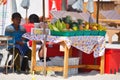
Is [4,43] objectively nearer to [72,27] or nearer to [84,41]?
[72,27]

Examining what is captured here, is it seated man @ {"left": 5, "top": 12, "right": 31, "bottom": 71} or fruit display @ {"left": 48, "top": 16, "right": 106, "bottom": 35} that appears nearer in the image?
fruit display @ {"left": 48, "top": 16, "right": 106, "bottom": 35}

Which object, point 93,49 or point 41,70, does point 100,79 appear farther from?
point 41,70

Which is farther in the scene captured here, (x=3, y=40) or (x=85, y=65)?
(x=85, y=65)

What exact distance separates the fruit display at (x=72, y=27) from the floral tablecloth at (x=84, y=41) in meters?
0.14

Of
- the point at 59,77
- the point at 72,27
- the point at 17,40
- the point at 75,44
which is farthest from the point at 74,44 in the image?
the point at 17,40

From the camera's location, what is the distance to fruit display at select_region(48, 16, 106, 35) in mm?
9617

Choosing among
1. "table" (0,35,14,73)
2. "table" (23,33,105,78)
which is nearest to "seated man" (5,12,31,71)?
"table" (0,35,14,73)

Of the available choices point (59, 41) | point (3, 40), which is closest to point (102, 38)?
point (59, 41)

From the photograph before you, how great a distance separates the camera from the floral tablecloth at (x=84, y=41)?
30.8 feet

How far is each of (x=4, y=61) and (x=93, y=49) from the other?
1859 millimetres

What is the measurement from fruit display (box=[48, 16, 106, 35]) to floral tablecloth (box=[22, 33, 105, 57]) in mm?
136

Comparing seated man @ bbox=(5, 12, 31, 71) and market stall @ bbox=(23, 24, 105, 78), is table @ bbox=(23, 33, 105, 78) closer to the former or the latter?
market stall @ bbox=(23, 24, 105, 78)

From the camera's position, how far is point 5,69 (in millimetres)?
10398

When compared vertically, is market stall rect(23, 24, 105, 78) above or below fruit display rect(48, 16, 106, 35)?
below
